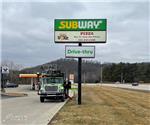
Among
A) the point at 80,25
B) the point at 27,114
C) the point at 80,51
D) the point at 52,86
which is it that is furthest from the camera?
the point at 52,86

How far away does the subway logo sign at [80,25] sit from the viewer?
29.5 metres

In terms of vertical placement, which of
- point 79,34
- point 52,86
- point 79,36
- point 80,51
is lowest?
point 52,86

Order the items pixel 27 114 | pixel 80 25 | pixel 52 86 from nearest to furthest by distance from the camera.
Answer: pixel 27 114, pixel 80 25, pixel 52 86

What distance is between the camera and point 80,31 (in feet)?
97.8

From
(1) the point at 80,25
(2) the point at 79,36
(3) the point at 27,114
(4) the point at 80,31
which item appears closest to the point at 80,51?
(2) the point at 79,36

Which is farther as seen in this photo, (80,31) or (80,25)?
(80,31)

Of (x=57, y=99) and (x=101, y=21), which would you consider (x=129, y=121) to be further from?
(x=57, y=99)

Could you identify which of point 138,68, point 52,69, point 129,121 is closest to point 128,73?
point 138,68

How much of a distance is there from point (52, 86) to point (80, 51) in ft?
23.4

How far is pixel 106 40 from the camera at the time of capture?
29.8 m

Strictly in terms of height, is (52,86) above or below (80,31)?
below

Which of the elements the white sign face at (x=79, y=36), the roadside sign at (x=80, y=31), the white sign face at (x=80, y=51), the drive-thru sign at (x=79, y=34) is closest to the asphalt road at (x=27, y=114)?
the white sign face at (x=80, y=51)

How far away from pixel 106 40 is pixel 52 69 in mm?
9591

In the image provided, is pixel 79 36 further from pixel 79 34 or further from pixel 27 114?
pixel 27 114
